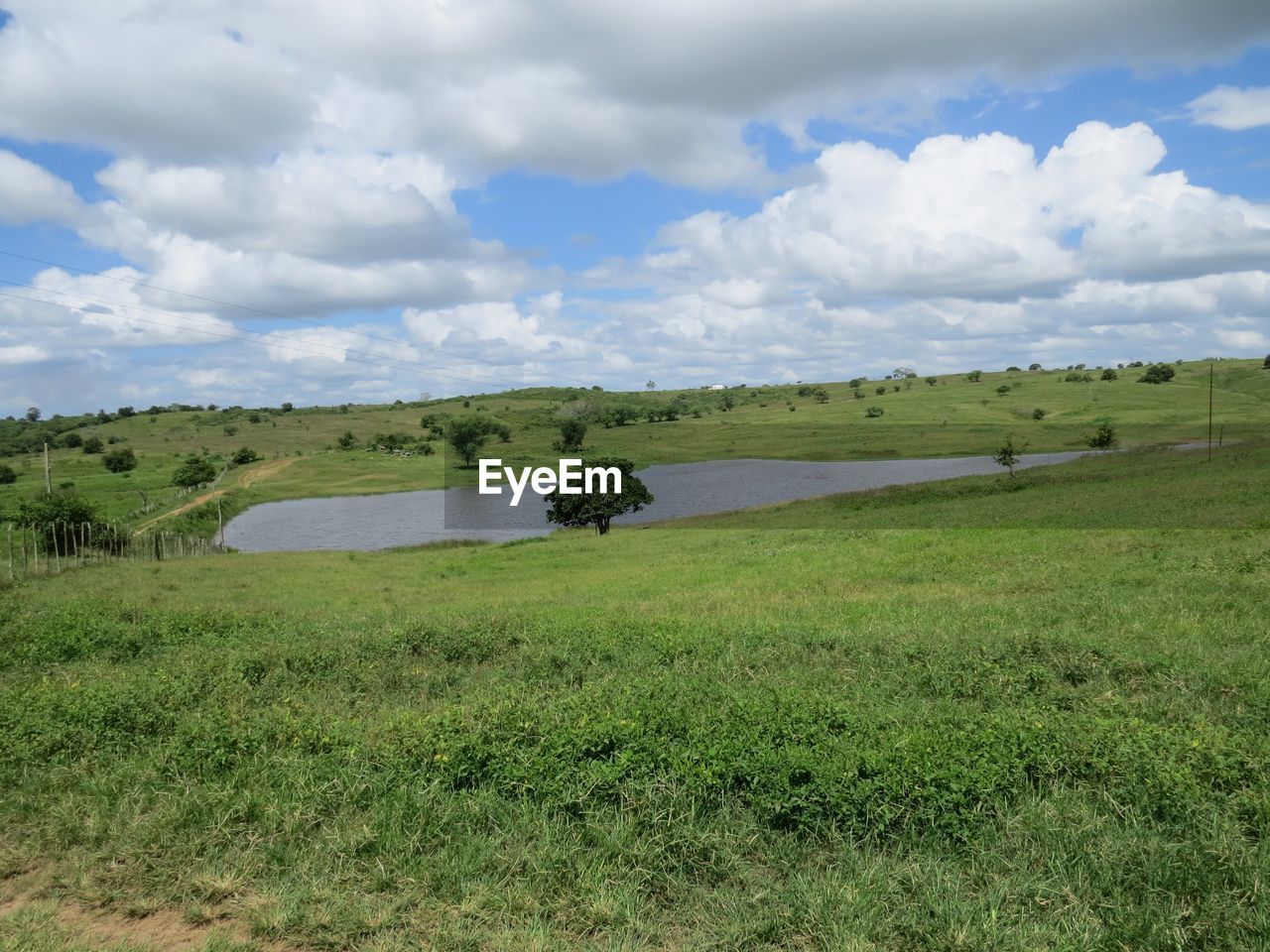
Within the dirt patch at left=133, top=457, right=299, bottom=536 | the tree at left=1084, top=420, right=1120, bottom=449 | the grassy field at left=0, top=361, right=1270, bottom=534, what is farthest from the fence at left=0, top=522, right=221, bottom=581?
the tree at left=1084, top=420, right=1120, bottom=449

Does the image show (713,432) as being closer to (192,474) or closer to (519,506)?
(519,506)

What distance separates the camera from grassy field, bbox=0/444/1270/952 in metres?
5.02

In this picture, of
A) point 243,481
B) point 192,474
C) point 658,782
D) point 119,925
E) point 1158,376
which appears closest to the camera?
point 119,925

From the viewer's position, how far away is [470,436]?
Answer: 96.4 m

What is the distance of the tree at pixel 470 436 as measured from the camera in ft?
314

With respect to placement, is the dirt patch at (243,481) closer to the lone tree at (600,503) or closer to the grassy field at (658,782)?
the lone tree at (600,503)

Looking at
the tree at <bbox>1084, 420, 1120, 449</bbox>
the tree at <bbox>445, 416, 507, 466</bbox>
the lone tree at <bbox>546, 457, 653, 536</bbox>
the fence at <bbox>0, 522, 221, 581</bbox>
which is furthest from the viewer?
the tree at <bbox>445, 416, 507, 466</bbox>

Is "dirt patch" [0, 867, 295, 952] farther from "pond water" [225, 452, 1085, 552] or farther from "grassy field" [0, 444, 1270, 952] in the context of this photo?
"pond water" [225, 452, 1085, 552]

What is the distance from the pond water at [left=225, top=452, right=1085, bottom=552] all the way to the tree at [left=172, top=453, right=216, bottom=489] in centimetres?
717

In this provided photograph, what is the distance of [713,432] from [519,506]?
141 ft

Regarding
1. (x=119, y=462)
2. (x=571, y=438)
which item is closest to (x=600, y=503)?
(x=571, y=438)

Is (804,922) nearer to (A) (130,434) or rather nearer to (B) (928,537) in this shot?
(B) (928,537)

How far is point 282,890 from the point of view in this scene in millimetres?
5324

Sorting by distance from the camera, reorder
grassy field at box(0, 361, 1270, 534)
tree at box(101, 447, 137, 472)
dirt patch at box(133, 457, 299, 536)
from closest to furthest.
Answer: dirt patch at box(133, 457, 299, 536), grassy field at box(0, 361, 1270, 534), tree at box(101, 447, 137, 472)
